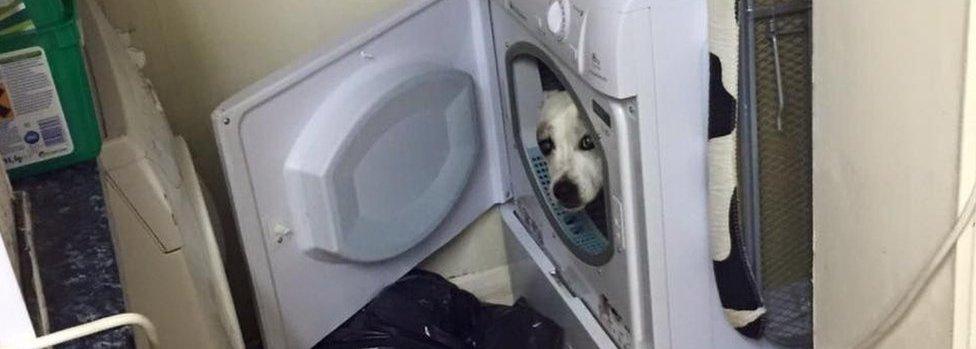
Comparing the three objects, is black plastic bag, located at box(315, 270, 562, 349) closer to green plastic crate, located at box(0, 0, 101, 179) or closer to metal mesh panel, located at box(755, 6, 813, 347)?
metal mesh panel, located at box(755, 6, 813, 347)

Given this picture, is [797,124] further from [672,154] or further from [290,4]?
[290,4]

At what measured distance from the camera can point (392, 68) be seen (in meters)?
1.89

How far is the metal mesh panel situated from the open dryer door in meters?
0.69

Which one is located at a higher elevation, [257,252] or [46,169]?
[46,169]

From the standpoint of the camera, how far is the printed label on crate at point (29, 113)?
3.84ft

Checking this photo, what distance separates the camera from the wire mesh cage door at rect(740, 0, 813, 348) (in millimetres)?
1350

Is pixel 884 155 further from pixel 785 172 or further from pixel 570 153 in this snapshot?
pixel 570 153

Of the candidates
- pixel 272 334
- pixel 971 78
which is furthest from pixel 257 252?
pixel 971 78

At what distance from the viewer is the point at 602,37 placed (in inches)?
55.3

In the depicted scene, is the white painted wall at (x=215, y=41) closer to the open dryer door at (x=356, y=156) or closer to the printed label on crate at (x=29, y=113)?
the open dryer door at (x=356, y=156)

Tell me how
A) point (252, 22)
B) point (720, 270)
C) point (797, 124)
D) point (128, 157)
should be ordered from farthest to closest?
1. point (252, 22)
2. point (720, 270)
3. point (797, 124)
4. point (128, 157)

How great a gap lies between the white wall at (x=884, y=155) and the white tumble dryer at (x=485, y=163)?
232 mm

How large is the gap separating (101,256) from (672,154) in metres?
0.79

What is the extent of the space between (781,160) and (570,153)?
1.35 ft
